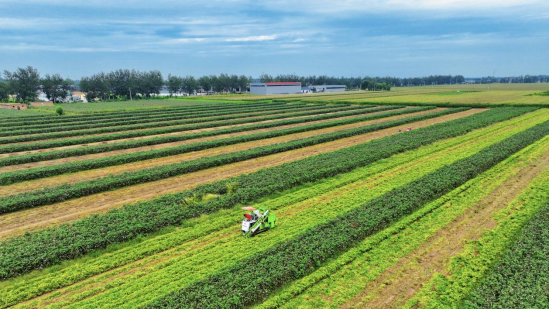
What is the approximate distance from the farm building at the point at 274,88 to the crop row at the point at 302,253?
420ft

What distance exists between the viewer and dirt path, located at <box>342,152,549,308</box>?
9344 mm

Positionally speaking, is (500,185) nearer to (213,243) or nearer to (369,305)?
(369,305)

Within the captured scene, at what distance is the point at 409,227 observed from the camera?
Result: 13203 millimetres

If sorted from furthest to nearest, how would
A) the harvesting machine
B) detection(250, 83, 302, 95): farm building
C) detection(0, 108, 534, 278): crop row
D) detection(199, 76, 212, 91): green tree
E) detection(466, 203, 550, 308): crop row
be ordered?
detection(199, 76, 212, 91): green tree, detection(250, 83, 302, 95): farm building, the harvesting machine, detection(0, 108, 534, 278): crop row, detection(466, 203, 550, 308): crop row

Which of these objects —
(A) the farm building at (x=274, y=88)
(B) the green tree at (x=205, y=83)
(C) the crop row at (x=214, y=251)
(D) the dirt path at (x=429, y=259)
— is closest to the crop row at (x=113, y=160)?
(C) the crop row at (x=214, y=251)

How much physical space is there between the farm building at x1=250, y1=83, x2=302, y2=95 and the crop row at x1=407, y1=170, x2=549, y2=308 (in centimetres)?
13230

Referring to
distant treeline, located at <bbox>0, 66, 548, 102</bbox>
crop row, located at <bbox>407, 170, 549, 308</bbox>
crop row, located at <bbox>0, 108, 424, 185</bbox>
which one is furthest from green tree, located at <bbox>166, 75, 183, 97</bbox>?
crop row, located at <bbox>407, 170, 549, 308</bbox>

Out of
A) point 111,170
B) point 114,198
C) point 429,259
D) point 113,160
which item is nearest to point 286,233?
point 429,259

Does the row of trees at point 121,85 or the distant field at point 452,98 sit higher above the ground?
the row of trees at point 121,85

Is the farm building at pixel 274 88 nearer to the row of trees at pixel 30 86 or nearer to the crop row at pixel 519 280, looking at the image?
the row of trees at pixel 30 86

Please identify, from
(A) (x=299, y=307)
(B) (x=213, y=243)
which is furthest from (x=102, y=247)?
(A) (x=299, y=307)

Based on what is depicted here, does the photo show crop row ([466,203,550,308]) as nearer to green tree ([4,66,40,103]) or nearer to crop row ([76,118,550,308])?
crop row ([76,118,550,308])

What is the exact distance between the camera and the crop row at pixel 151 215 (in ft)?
37.1

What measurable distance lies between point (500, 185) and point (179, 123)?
3979cm
